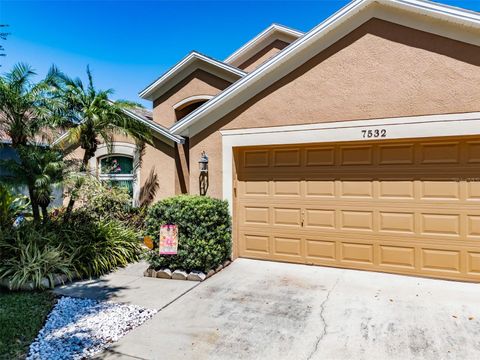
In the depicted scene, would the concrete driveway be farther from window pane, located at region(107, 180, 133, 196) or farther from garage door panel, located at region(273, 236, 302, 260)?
window pane, located at region(107, 180, 133, 196)

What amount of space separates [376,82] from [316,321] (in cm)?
469

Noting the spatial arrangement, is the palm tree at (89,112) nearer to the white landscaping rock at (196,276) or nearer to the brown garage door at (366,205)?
the brown garage door at (366,205)

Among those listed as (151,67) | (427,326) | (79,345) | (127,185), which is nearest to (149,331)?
(79,345)

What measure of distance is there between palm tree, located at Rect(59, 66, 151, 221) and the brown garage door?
12.0 feet

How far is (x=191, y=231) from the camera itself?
650 cm

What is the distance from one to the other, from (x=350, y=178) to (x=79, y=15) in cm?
978

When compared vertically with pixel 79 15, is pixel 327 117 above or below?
below

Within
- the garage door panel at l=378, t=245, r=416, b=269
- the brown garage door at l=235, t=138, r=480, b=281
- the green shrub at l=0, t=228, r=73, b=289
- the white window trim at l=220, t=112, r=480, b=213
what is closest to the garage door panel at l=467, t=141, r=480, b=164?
the brown garage door at l=235, t=138, r=480, b=281

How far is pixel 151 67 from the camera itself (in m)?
15.2

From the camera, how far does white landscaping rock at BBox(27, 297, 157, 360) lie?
3933 mm

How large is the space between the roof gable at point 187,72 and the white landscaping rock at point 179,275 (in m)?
7.07

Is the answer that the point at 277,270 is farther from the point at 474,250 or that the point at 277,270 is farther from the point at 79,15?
the point at 79,15

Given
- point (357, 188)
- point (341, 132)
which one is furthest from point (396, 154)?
point (341, 132)

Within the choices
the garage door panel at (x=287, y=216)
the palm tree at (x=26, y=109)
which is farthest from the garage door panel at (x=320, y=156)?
the palm tree at (x=26, y=109)
